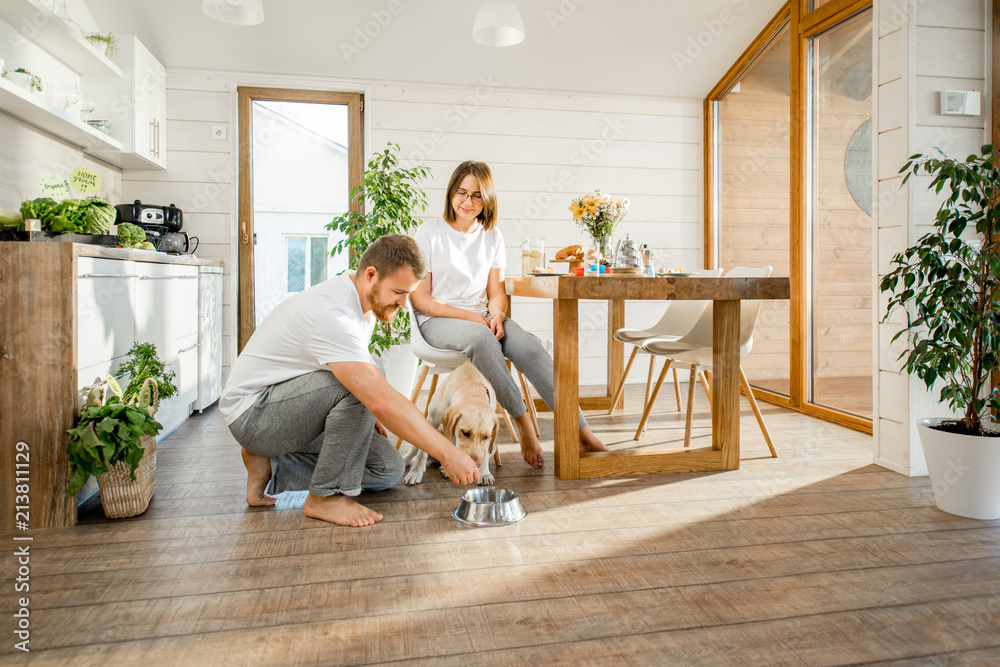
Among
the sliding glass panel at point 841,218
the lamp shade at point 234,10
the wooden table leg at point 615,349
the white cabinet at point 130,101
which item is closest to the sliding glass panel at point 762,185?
the sliding glass panel at point 841,218

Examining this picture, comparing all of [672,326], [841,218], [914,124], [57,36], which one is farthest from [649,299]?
[57,36]

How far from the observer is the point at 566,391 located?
2.45 m

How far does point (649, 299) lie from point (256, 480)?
4.98ft

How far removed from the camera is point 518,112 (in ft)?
15.3

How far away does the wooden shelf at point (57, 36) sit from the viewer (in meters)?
2.73

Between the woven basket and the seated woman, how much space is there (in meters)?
1.16

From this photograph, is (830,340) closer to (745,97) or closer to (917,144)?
(917,144)

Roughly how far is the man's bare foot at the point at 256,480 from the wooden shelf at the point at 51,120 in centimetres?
173

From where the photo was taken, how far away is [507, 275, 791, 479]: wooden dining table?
92.3 inches

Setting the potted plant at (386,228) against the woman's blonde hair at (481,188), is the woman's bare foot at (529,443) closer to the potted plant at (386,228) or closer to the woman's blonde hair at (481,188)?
the woman's blonde hair at (481,188)

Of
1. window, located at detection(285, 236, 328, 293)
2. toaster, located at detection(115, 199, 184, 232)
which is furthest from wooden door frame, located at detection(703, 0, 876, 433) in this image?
toaster, located at detection(115, 199, 184, 232)

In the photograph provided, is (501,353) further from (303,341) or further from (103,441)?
(103,441)

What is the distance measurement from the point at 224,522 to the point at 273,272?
2774 millimetres

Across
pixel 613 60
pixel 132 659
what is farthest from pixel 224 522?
pixel 613 60
